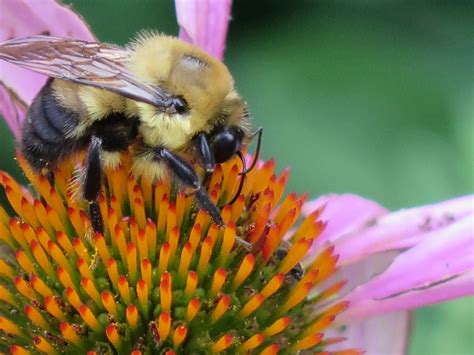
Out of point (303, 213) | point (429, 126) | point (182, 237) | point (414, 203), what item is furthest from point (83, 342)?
point (429, 126)

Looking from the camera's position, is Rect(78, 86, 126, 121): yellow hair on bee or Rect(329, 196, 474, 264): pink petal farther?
Rect(329, 196, 474, 264): pink petal

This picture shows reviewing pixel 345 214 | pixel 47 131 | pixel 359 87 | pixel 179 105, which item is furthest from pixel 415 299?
pixel 359 87

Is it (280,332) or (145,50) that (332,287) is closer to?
(280,332)

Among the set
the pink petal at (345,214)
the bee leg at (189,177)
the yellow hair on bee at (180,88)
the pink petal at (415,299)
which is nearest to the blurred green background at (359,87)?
the pink petal at (345,214)

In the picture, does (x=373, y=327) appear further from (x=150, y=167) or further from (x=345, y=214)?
(x=150, y=167)

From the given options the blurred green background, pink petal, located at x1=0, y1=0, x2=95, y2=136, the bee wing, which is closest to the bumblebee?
the bee wing

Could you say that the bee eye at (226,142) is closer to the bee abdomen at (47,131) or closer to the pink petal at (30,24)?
the bee abdomen at (47,131)

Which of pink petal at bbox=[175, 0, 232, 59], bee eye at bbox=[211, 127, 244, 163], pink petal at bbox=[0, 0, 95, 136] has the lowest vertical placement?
bee eye at bbox=[211, 127, 244, 163]

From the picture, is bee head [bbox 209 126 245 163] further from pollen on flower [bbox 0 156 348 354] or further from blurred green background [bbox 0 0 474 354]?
blurred green background [bbox 0 0 474 354]
